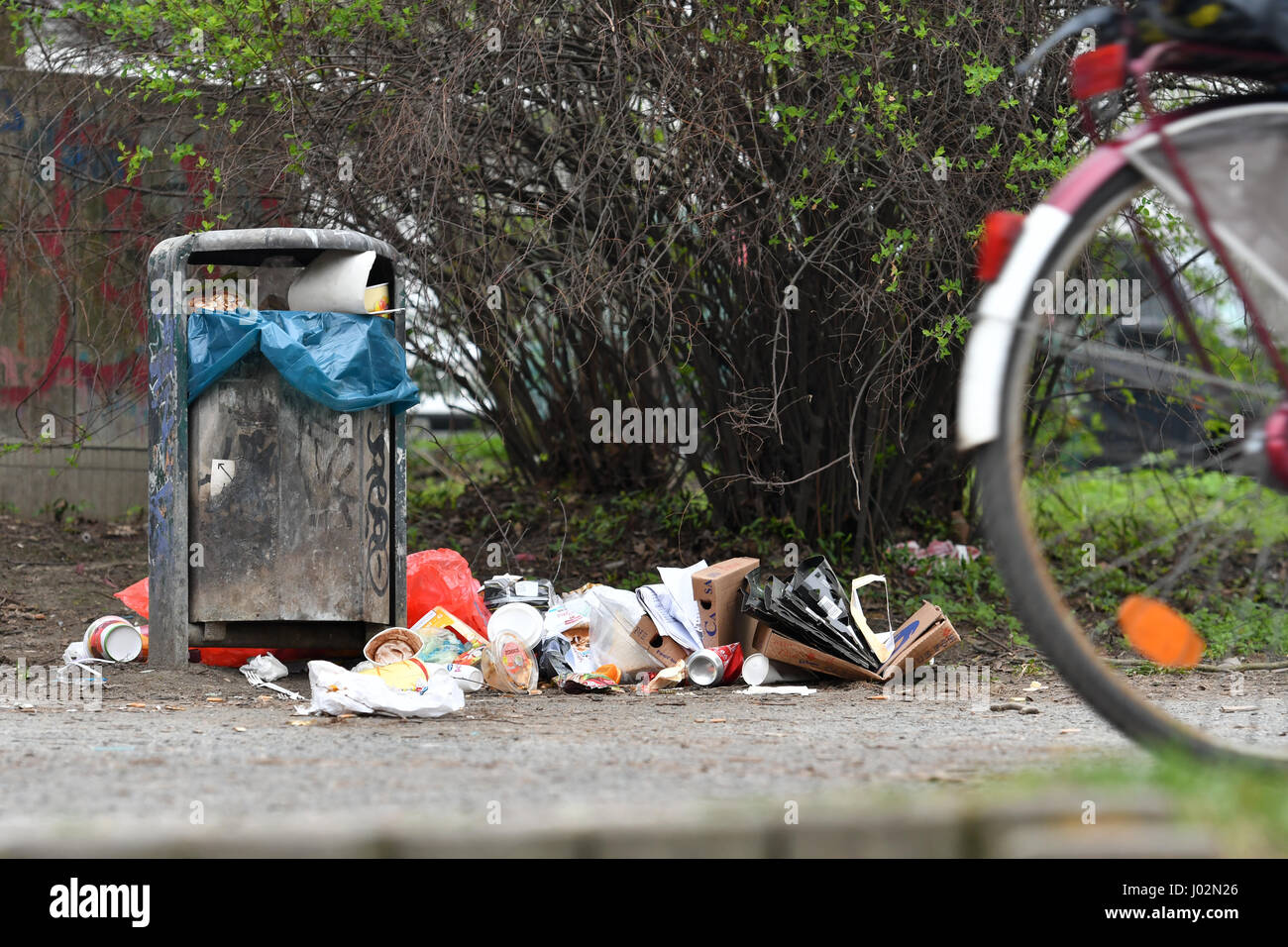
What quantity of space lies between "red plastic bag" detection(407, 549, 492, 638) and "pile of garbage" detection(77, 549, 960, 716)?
0.24m

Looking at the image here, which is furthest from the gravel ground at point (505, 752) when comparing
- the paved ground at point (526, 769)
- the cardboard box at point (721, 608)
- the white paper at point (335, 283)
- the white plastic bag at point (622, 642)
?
the white paper at point (335, 283)

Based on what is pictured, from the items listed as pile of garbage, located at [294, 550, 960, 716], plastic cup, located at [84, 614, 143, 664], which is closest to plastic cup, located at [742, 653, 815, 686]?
pile of garbage, located at [294, 550, 960, 716]

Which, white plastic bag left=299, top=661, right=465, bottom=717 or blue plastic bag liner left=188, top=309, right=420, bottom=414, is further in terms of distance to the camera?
blue plastic bag liner left=188, top=309, right=420, bottom=414

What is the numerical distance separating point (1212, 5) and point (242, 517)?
4.08m

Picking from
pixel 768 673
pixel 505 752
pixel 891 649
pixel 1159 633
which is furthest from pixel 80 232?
pixel 1159 633

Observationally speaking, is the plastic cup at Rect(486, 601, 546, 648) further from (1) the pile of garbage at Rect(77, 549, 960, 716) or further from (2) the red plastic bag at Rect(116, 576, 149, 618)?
(2) the red plastic bag at Rect(116, 576, 149, 618)

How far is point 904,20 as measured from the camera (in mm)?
5227

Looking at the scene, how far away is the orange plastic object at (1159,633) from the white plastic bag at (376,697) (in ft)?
7.46

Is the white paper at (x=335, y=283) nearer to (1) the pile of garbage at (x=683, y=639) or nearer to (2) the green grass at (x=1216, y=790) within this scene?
(1) the pile of garbage at (x=683, y=639)

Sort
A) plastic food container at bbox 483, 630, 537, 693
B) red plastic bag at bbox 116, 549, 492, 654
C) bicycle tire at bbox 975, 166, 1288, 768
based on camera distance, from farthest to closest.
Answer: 1. red plastic bag at bbox 116, 549, 492, 654
2. plastic food container at bbox 483, 630, 537, 693
3. bicycle tire at bbox 975, 166, 1288, 768

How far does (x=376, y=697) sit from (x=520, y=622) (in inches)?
59.4

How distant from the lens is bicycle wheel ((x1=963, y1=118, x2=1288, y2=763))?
1.92 m

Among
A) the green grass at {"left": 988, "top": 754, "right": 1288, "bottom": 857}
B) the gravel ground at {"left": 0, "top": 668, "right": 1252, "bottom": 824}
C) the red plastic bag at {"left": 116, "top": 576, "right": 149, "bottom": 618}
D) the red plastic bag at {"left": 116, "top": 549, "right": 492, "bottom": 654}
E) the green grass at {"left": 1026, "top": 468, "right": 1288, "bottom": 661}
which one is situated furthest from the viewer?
the red plastic bag at {"left": 116, "top": 549, "right": 492, "bottom": 654}
